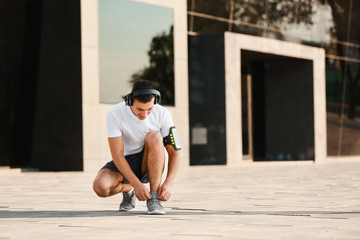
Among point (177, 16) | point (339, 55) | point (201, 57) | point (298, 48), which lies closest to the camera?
point (177, 16)

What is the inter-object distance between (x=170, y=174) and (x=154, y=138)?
35 centimetres

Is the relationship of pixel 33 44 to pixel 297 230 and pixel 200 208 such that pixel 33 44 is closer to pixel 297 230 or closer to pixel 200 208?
pixel 200 208

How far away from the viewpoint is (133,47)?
16.7 meters

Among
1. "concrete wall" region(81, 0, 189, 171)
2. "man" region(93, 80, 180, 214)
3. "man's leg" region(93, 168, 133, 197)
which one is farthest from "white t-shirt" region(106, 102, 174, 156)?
"concrete wall" region(81, 0, 189, 171)

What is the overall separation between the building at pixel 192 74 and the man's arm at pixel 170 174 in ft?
30.0

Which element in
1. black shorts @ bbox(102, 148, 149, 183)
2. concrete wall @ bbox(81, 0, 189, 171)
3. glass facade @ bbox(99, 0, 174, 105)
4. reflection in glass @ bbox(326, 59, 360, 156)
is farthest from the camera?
reflection in glass @ bbox(326, 59, 360, 156)

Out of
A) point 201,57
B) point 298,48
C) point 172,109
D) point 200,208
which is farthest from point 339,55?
point 200,208

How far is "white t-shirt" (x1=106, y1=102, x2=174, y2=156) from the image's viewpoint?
6.17 meters

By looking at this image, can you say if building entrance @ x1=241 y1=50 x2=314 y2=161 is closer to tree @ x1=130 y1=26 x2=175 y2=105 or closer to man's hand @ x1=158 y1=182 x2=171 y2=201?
tree @ x1=130 y1=26 x2=175 y2=105

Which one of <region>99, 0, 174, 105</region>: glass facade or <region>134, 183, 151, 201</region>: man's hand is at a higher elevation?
<region>99, 0, 174, 105</region>: glass facade

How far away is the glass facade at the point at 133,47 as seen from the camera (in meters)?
15.9

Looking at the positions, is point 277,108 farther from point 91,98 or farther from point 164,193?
point 164,193

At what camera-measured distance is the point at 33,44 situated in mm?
15898

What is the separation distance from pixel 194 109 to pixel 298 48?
180 inches
